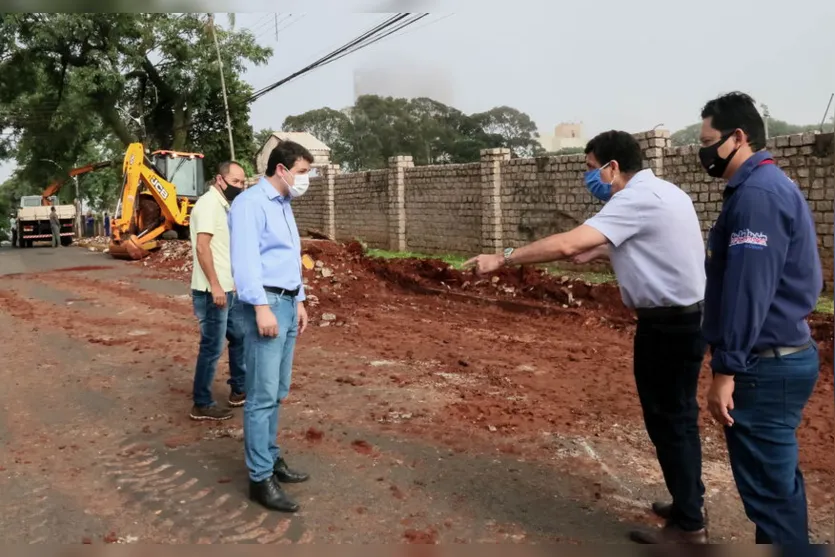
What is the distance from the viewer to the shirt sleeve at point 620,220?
3354 millimetres

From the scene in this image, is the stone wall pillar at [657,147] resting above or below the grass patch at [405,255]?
above

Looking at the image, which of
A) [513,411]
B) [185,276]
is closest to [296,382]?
[513,411]

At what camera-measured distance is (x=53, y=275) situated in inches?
A: 685

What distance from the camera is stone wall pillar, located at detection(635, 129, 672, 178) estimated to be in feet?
41.3

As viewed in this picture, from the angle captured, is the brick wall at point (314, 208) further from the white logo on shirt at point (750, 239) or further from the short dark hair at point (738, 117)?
the white logo on shirt at point (750, 239)

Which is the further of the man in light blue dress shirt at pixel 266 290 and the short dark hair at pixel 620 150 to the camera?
the man in light blue dress shirt at pixel 266 290

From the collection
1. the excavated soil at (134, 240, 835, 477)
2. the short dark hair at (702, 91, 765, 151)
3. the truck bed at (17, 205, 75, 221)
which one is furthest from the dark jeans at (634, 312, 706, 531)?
the truck bed at (17, 205, 75, 221)

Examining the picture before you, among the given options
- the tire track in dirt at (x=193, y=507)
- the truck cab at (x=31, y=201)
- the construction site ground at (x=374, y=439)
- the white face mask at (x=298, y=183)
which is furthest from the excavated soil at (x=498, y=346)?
the truck cab at (x=31, y=201)

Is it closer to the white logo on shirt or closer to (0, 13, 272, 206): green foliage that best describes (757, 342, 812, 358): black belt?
the white logo on shirt

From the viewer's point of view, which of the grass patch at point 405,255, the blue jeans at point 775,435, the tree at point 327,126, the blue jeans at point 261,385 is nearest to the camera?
the blue jeans at point 775,435

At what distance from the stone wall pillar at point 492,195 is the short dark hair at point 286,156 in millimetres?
12139

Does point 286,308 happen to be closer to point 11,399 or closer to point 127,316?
point 11,399

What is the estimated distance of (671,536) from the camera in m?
3.59

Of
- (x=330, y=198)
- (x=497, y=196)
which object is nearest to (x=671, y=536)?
(x=497, y=196)
